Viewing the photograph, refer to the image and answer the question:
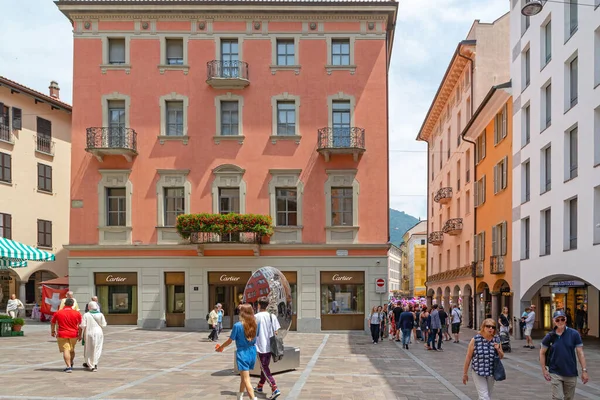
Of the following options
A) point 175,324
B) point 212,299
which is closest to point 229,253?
point 212,299

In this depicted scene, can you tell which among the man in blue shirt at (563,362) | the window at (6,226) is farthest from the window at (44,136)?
the man in blue shirt at (563,362)

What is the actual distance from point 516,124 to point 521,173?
2.37 meters

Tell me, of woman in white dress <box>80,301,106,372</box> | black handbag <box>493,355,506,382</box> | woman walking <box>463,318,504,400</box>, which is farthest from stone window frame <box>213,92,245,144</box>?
black handbag <box>493,355,506,382</box>

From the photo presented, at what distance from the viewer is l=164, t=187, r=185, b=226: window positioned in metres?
30.1

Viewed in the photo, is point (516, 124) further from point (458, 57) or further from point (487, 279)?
point (458, 57)

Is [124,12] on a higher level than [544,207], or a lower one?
higher

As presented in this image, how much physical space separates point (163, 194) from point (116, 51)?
7.25 metres

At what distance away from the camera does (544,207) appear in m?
26.4

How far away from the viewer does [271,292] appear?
14789mm

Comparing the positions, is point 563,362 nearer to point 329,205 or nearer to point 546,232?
point 546,232

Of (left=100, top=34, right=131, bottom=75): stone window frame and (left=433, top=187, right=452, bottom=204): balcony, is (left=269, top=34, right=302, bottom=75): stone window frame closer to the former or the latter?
(left=100, top=34, right=131, bottom=75): stone window frame

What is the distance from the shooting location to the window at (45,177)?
4191 cm

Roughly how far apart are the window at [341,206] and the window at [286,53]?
6.48 metres

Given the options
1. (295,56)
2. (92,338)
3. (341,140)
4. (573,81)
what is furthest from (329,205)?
(92,338)
